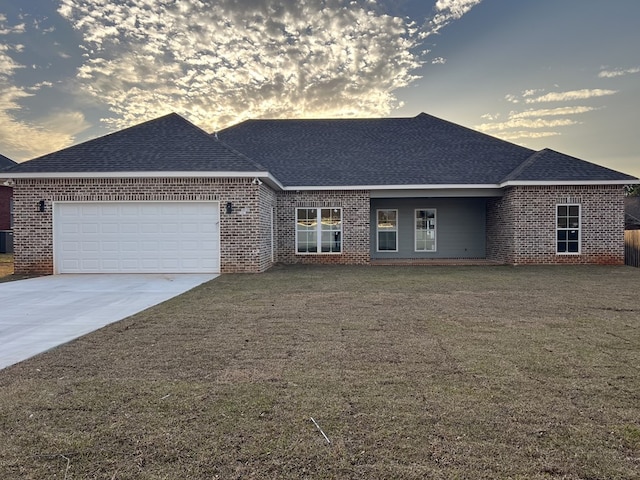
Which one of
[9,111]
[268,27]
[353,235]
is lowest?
[353,235]

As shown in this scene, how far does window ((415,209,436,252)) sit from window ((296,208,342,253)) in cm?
435

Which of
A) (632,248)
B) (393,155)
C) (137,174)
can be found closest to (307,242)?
(393,155)

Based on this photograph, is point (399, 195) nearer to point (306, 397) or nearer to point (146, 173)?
point (146, 173)

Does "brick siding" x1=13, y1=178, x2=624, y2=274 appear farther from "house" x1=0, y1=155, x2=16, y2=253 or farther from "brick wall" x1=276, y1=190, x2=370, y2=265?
"house" x1=0, y1=155, x2=16, y2=253

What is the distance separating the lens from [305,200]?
51.0 ft

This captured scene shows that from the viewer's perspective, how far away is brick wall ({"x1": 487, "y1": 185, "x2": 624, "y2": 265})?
1461cm

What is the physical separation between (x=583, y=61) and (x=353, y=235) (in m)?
10.3

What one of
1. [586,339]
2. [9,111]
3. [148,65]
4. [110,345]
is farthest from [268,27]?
[586,339]

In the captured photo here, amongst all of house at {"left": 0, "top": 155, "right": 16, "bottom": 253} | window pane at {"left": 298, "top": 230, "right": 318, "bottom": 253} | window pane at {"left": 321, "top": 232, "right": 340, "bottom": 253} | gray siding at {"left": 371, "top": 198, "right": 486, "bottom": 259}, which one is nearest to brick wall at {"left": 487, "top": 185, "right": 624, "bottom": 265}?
gray siding at {"left": 371, "top": 198, "right": 486, "bottom": 259}

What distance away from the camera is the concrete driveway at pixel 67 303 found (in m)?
5.20

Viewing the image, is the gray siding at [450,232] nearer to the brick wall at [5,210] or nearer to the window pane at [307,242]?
the window pane at [307,242]

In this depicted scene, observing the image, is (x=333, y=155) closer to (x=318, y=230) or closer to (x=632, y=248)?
(x=318, y=230)

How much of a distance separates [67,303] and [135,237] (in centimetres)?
491

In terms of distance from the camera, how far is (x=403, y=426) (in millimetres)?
2805
